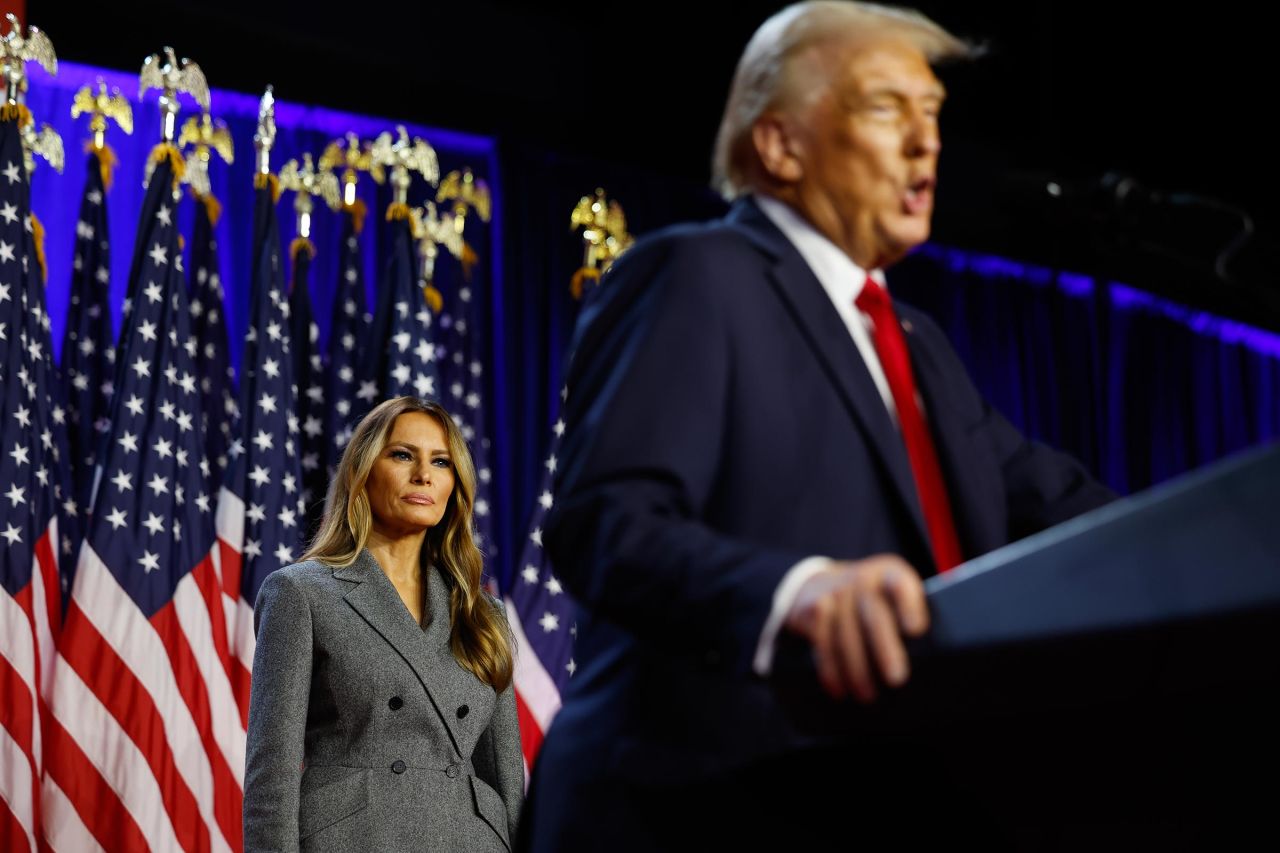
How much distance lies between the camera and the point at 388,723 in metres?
3.09

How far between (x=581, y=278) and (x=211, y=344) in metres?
1.79

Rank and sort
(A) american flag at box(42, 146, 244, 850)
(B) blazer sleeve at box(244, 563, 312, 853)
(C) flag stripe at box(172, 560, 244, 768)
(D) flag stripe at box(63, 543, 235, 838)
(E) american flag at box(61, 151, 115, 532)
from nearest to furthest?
(B) blazer sleeve at box(244, 563, 312, 853) → (A) american flag at box(42, 146, 244, 850) → (D) flag stripe at box(63, 543, 235, 838) → (C) flag stripe at box(172, 560, 244, 768) → (E) american flag at box(61, 151, 115, 532)

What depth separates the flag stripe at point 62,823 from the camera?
470 cm

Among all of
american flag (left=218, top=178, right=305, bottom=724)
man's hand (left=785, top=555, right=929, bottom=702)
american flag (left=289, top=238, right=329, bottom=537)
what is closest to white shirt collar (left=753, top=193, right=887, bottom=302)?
man's hand (left=785, top=555, right=929, bottom=702)

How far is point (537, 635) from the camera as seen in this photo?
597 cm

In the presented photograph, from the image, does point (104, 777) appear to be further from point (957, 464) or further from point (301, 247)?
point (957, 464)

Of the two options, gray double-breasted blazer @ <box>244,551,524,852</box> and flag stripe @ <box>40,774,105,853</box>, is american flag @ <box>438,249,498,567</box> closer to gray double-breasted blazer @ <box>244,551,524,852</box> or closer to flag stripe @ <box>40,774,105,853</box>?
flag stripe @ <box>40,774,105,853</box>

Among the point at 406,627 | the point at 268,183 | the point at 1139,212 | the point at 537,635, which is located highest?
the point at 268,183

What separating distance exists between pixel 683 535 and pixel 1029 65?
563 centimetres

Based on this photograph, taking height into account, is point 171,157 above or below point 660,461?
above

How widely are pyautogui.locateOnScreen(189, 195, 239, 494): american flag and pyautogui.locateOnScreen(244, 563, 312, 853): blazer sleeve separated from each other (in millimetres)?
2584

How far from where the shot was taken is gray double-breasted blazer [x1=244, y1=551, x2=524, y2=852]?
298 centimetres

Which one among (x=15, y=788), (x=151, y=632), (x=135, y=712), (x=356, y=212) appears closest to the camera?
(x=15, y=788)

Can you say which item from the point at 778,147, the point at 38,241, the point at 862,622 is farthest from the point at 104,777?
the point at 862,622
